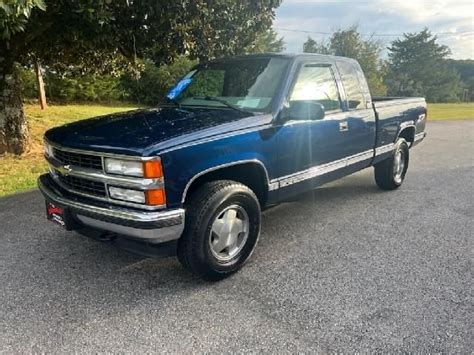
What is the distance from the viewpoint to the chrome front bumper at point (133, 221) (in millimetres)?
2781

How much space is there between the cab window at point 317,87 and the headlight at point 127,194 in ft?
5.81

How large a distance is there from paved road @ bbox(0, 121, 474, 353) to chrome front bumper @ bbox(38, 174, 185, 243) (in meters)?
0.57

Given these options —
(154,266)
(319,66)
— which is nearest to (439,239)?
(319,66)

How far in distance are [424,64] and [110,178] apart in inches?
2710

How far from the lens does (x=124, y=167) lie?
2820mm

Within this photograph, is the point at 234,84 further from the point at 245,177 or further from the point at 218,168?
the point at 218,168

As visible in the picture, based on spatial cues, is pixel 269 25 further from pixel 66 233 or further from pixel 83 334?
pixel 83 334

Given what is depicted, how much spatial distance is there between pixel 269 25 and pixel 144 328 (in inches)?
286

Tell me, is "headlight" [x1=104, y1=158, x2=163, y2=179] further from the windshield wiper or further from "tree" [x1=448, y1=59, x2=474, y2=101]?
"tree" [x1=448, y1=59, x2=474, y2=101]

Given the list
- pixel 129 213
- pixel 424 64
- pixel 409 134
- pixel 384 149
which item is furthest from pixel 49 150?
pixel 424 64

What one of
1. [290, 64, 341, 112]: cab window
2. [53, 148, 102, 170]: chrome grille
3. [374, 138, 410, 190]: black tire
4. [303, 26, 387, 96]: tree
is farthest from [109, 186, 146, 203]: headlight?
[303, 26, 387, 96]: tree

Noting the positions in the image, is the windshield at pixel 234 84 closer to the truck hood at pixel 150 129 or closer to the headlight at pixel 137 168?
the truck hood at pixel 150 129

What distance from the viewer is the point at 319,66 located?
170 inches

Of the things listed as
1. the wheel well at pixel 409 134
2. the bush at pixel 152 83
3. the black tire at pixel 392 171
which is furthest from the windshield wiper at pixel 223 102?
the bush at pixel 152 83
